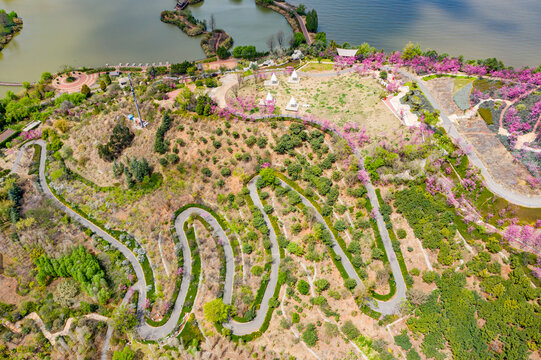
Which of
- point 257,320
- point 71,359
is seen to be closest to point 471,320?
point 257,320

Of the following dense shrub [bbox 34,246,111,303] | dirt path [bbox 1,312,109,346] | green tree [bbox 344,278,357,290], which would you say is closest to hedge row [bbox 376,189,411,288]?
green tree [bbox 344,278,357,290]

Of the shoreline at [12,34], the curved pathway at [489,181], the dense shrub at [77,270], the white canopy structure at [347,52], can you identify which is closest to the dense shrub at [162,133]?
the dense shrub at [77,270]

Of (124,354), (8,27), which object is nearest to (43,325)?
(124,354)

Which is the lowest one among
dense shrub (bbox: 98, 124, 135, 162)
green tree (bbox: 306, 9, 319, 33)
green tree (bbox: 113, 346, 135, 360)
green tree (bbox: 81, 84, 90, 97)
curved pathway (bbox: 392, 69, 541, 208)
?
green tree (bbox: 113, 346, 135, 360)

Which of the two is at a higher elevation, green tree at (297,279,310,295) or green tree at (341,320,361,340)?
green tree at (297,279,310,295)

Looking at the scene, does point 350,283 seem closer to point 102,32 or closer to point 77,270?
point 77,270

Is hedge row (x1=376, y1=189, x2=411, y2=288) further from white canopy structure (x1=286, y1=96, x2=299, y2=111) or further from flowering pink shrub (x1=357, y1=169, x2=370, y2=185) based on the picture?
white canopy structure (x1=286, y1=96, x2=299, y2=111)

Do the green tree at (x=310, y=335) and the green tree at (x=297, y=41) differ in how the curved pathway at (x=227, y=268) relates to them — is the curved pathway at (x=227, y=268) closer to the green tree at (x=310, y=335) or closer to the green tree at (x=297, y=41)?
the green tree at (x=310, y=335)
